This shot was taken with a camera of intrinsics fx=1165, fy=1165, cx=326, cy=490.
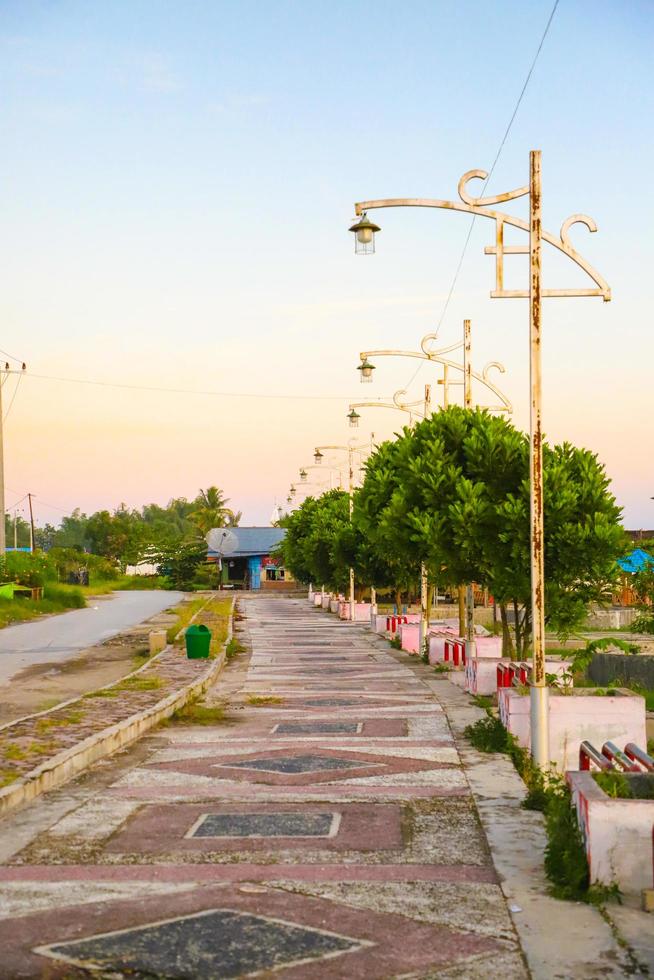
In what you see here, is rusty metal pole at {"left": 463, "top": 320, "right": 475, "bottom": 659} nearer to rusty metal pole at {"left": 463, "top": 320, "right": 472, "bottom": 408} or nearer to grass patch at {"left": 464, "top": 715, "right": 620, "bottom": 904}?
rusty metal pole at {"left": 463, "top": 320, "right": 472, "bottom": 408}

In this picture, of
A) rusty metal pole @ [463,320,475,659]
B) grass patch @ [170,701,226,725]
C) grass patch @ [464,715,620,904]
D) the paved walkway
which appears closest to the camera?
the paved walkway

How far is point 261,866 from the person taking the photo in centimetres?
909

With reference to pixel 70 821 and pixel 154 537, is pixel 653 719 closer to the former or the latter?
pixel 70 821

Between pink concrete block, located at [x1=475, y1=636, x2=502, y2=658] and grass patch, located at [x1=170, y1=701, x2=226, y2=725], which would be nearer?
grass patch, located at [x1=170, y1=701, x2=226, y2=725]

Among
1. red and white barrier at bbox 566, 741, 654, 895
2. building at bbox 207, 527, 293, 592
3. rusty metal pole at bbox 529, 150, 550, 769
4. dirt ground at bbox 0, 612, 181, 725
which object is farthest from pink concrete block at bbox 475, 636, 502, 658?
building at bbox 207, 527, 293, 592

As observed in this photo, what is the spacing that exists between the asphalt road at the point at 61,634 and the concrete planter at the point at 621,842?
764 inches

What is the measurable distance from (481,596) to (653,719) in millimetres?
52413

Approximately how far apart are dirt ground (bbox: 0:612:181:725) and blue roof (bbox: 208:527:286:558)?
85548 millimetres

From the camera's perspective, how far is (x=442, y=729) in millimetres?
17172

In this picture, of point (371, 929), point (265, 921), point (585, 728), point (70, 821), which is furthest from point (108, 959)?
point (585, 728)

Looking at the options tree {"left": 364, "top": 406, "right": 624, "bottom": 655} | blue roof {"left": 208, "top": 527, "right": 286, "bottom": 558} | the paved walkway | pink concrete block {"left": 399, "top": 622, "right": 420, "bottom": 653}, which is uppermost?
blue roof {"left": 208, "top": 527, "right": 286, "bottom": 558}

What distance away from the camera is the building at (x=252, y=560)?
122312 millimetres

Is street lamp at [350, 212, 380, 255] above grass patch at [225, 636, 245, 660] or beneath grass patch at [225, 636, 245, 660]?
above

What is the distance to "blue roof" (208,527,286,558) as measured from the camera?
124875mm
